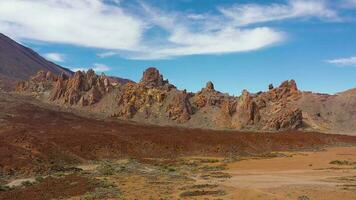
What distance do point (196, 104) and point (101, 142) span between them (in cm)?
5896

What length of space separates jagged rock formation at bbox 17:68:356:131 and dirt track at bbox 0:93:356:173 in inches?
861

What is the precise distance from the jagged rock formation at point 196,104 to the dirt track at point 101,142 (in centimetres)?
2188

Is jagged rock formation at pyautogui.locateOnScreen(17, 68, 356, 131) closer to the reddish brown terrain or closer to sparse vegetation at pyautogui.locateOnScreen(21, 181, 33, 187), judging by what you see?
the reddish brown terrain

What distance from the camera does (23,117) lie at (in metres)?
90.0

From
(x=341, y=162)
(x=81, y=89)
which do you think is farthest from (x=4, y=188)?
(x=81, y=89)

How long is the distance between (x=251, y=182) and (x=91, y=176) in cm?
1633

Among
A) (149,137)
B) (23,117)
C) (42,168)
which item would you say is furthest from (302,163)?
(23,117)

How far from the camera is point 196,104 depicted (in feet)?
402

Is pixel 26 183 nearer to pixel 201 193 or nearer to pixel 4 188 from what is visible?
pixel 4 188

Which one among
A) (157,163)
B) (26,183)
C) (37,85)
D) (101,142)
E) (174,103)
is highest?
(37,85)

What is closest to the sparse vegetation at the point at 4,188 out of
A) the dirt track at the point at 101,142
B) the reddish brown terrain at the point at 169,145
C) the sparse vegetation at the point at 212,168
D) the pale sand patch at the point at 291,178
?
the reddish brown terrain at the point at 169,145

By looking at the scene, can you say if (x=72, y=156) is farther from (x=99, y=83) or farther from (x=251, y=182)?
(x=99, y=83)

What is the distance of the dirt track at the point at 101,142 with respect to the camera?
55866 millimetres

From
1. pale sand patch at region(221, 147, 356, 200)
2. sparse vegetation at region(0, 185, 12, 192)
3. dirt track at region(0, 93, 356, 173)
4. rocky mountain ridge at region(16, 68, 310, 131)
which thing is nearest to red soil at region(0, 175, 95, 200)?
sparse vegetation at region(0, 185, 12, 192)
